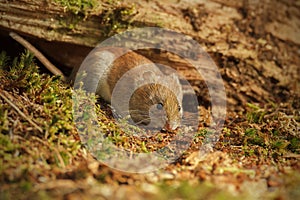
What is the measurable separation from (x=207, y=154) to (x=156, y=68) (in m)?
2.32

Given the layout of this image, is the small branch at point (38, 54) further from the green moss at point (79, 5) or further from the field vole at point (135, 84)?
the green moss at point (79, 5)

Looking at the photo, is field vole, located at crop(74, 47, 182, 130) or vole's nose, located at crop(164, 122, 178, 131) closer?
vole's nose, located at crop(164, 122, 178, 131)

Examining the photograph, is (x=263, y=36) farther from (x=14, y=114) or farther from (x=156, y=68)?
(x=14, y=114)

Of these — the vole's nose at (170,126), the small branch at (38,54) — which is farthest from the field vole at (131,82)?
the vole's nose at (170,126)

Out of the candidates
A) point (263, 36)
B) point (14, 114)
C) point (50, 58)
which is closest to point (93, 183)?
point (14, 114)

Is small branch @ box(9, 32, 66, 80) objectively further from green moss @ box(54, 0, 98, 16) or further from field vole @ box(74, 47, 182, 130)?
green moss @ box(54, 0, 98, 16)

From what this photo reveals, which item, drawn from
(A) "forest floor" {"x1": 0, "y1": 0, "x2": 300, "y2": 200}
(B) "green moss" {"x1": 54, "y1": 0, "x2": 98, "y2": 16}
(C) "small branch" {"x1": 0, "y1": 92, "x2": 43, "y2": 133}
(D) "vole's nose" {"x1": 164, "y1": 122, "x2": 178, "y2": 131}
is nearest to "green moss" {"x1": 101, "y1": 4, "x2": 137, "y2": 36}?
(B) "green moss" {"x1": 54, "y1": 0, "x2": 98, "y2": 16}

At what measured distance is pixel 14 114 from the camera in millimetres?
3451

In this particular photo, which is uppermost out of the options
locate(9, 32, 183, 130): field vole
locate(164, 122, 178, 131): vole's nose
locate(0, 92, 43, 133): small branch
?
locate(9, 32, 183, 130): field vole

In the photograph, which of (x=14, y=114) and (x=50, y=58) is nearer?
(x=14, y=114)

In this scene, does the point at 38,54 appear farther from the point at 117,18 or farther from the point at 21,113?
the point at 21,113

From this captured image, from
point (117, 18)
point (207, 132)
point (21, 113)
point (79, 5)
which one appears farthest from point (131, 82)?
point (21, 113)

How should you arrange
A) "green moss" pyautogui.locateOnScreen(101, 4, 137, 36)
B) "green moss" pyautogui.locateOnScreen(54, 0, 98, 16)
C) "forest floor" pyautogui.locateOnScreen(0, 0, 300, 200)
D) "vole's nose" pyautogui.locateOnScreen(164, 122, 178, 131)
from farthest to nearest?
1. "green moss" pyautogui.locateOnScreen(101, 4, 137, 36)
2. "green moss" pyautogui.locateOnScreen(54, 0, 98, 16)
3. "vole's nose" pyautogui.locateOnScreen(164, 122, 178, 131)
4. "forest floor" pyautogui.locateOnScreen(0, 0, 300, 200)

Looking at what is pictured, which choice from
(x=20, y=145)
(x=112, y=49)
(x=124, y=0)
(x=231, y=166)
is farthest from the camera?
(x=112, y=49)
